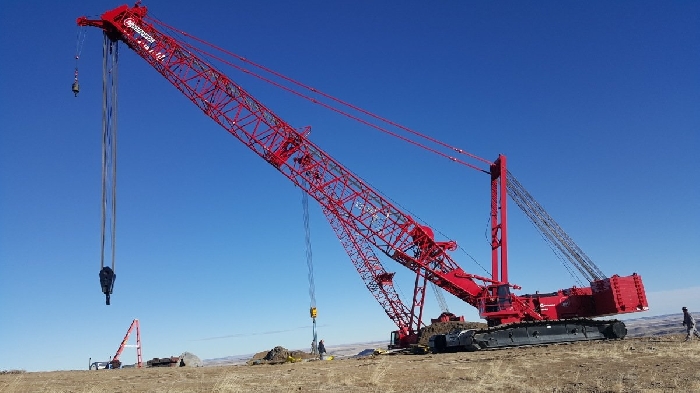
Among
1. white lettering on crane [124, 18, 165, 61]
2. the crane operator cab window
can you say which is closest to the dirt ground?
the crane operator cab window

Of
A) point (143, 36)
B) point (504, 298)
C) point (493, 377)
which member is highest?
point (143, 36)

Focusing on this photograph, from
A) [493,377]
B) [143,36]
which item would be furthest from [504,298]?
[143,36]

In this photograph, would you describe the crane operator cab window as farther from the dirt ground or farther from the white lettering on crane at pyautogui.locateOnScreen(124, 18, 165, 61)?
the white lettering on crane at pyautogui.locateOnScreen(124, 18, 165, 61)

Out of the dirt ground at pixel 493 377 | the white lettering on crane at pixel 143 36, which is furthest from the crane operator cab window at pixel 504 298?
the white lettering on crane at pixel 143 36

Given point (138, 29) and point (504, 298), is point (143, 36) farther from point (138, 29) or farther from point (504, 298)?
point (504, 298)

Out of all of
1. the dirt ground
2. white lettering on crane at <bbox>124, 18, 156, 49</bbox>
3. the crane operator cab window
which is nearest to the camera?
the dirt ground

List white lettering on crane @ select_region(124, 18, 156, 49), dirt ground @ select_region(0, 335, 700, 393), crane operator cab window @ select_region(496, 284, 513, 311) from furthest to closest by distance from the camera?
crane operator cab window @ select_region(496, 284, 513, 311), white lettering on crane @ select_region(124, 18, 156, 49), dirt ground @ select_region(0, 335, 700, 393)

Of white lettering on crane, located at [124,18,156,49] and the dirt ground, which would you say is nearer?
the dirt ground

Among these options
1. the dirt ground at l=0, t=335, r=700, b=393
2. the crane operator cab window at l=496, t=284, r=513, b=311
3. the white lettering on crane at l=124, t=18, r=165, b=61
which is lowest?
the dirt ground at l=0, t=335, r=700, b=393

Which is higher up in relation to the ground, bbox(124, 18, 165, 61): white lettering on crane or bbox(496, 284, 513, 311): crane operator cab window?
bbox(124, 18, 165, 61): white lettering on crane

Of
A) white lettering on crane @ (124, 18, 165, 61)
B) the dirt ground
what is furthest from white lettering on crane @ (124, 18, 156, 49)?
the dirt ground

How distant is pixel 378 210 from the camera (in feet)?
116

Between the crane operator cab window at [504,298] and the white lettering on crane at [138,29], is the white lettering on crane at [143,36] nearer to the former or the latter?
the white lettering on crane at [138,29]

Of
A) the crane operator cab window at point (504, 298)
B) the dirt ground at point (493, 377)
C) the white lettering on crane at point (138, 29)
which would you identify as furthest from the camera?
the crane operator cab window at point (504, 298)
